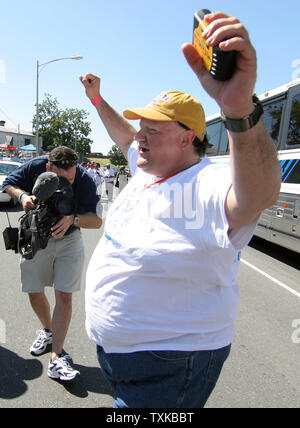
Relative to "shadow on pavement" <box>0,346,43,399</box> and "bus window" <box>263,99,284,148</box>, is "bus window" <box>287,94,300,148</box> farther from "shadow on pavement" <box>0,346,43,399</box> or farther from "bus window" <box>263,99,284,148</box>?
"shadow on pavement" <box>0,346,43,399</box>

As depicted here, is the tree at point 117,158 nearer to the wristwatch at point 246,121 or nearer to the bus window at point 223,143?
the bus window at point 223,143

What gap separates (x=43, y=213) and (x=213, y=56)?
1.63 meters

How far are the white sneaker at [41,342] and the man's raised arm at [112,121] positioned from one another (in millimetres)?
1841

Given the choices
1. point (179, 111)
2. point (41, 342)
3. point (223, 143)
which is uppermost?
point (223, 143)

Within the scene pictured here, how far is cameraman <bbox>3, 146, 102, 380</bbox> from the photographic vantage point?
2674mm

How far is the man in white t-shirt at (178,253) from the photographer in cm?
101

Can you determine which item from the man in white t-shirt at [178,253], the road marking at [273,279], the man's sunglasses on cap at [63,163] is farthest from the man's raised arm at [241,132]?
the road marking at [273,279]

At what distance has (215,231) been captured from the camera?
3.69 feet

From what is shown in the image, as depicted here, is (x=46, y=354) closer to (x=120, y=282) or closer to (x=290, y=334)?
(x=120, y=282)

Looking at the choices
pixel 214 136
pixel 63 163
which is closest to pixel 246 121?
pixel 63 163

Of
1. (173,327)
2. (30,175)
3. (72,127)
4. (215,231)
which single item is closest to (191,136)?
(215,231)

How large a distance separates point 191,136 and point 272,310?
3.56 m

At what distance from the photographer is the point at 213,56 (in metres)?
0.93

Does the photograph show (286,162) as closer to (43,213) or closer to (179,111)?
(43,213)
